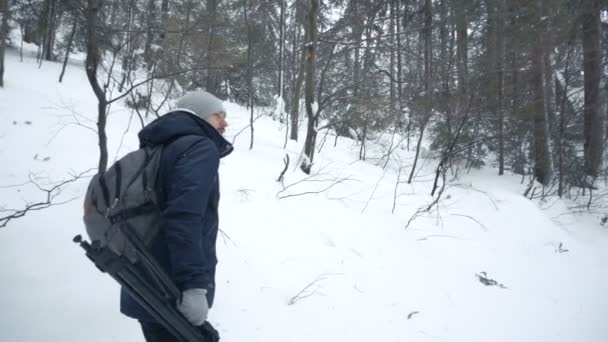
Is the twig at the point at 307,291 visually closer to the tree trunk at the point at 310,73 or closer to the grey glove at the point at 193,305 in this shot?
the grey glove at the point at 193,305

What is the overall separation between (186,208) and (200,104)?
569 mm

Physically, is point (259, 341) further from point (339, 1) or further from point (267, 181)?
point (339, 1)

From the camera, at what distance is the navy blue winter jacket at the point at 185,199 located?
132cm

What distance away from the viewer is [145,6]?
16.6ft

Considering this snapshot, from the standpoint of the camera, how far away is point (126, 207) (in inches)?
52.7

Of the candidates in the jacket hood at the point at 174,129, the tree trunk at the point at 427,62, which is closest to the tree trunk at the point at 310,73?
the tree trunk at the point at 427,62

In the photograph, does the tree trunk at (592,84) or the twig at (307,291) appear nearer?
the twig at (307,291)

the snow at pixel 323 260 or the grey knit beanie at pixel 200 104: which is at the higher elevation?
the grey knit beanie at pixel 200 104

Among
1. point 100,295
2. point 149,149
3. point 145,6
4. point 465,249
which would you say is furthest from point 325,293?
point 145,6

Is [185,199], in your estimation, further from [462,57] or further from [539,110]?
[539,110]

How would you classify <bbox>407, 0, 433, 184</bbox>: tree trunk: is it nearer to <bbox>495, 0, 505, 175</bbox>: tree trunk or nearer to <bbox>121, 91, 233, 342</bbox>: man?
<bbox>495, 0, 505, 175</bbox>: tree trunk

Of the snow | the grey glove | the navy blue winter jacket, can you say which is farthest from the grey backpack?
the snow

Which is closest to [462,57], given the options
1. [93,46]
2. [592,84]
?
[592,84]

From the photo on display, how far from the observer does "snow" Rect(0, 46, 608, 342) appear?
2.67 meters
